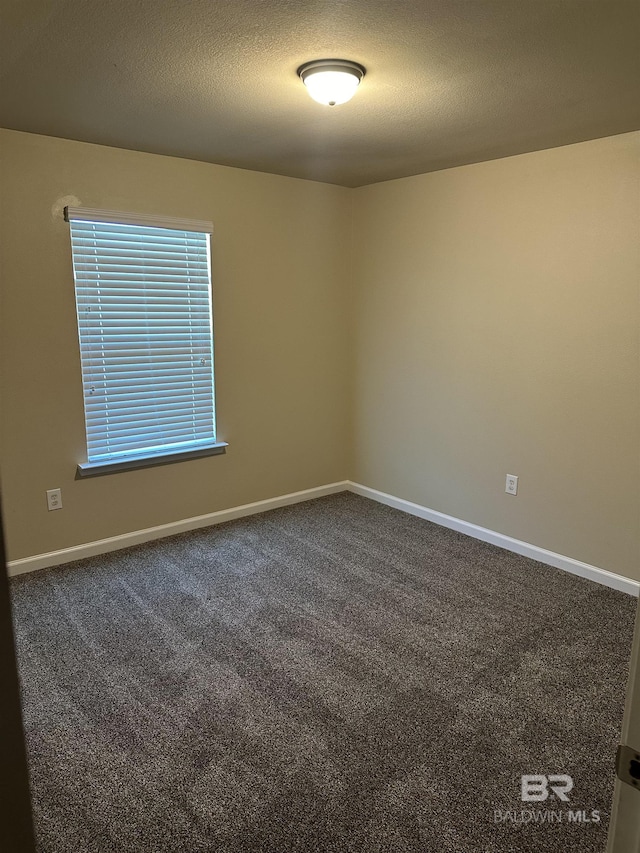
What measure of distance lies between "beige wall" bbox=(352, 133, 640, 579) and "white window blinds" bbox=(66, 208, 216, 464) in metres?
1.33

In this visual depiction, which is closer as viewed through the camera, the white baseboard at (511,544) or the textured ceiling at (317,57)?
the textured ceiling at (317,57)

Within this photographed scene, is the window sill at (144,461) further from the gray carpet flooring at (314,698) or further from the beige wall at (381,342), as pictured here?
the gray carpet flooring at (314,698)

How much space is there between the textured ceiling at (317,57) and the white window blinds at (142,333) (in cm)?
52

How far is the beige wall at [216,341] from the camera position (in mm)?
3064

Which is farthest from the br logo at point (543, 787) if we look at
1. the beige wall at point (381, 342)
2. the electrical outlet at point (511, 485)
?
the electrical outlet at point (511, 485)

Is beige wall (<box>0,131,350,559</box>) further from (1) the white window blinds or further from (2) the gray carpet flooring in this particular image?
(2) the gray carpet flooring

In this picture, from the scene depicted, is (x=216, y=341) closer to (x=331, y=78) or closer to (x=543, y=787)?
(x=331, y=78)

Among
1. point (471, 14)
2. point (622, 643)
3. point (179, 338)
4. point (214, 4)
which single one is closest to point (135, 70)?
point (214, 4)

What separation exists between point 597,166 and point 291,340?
2.16 metres

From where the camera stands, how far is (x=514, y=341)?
135 inches

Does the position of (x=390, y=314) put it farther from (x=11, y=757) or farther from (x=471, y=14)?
(x=11, y=757)

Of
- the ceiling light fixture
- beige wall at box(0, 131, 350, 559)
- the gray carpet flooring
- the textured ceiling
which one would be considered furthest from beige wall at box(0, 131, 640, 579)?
the ceiling light fixture

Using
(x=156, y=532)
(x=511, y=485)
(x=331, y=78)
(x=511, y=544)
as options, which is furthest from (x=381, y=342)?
(x=331, y=78)

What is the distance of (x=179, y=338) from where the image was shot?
12.0 ft
